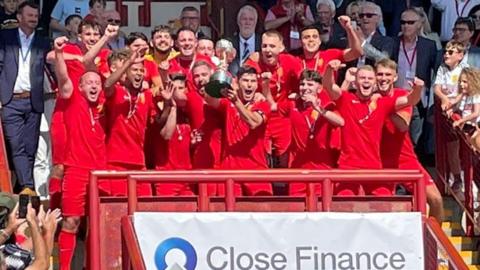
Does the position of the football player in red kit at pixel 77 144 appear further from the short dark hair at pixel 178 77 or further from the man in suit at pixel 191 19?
the man in suit at pixel 191 19

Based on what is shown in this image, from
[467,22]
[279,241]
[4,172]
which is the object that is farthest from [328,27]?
[279,241]

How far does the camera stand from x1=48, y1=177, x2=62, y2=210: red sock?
13688 millimetres

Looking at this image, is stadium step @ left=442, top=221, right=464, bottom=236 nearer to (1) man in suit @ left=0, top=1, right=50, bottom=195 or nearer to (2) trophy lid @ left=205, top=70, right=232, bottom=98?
(2) trophy lid @ left=205, top=70, right=232, bottom=98

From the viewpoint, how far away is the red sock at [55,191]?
13.7 m

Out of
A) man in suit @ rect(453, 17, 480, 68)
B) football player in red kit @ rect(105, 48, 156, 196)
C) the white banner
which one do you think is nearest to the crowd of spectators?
football player in red kit @ rect(105, 48, 156, 196)

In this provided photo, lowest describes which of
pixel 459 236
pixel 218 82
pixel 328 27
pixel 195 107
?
pixel 459 236

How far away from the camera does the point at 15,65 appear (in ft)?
48.4

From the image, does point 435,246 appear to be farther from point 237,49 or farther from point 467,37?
point 237,49

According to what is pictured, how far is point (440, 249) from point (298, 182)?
4.16 ft

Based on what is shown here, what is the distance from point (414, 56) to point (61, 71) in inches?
150

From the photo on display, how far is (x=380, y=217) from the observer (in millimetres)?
12648

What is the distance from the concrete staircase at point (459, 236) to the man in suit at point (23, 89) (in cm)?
384

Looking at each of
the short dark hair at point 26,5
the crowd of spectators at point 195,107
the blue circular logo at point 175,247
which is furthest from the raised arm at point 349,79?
the short dark hair at point 26,5

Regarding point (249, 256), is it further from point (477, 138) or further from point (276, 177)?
point (477, 138)
